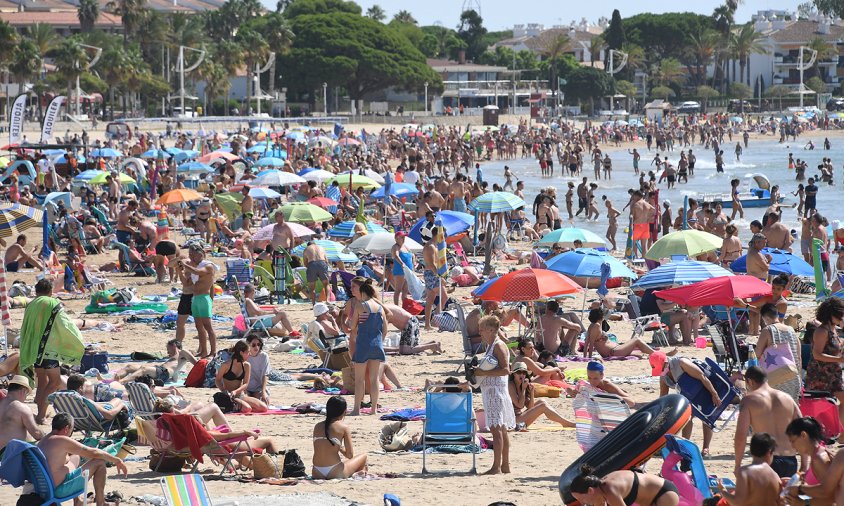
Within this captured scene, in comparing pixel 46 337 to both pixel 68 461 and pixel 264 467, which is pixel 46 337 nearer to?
pixel 264 467

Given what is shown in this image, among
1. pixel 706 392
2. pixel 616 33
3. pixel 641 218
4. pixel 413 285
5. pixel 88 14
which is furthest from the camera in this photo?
pixel 616 33

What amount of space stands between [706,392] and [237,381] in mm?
3678

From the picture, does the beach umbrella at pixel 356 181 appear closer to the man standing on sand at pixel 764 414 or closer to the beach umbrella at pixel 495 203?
the beach umbrella at pixel 495 203

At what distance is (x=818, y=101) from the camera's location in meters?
98.1

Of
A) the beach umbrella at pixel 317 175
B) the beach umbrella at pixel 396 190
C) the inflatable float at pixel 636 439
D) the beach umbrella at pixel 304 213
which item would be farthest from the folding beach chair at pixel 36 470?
the beach umbrella at pixel 317 175

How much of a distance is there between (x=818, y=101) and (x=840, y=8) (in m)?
28.6

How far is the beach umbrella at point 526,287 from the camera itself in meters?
11.2

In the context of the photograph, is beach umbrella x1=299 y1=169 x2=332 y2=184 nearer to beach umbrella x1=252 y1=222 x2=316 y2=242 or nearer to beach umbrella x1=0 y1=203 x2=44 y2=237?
beach umbrella x1=252 y1=222 x2=316 y2=242

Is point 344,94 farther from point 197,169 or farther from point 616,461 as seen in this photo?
point 616,461

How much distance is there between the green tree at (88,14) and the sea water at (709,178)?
37886mm

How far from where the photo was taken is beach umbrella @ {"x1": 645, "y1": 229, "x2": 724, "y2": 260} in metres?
14.3

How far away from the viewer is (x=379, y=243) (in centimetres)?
1533

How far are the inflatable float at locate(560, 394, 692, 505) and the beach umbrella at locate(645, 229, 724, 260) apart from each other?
7.81 meters

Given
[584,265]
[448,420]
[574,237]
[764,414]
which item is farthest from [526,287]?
[574,237]
